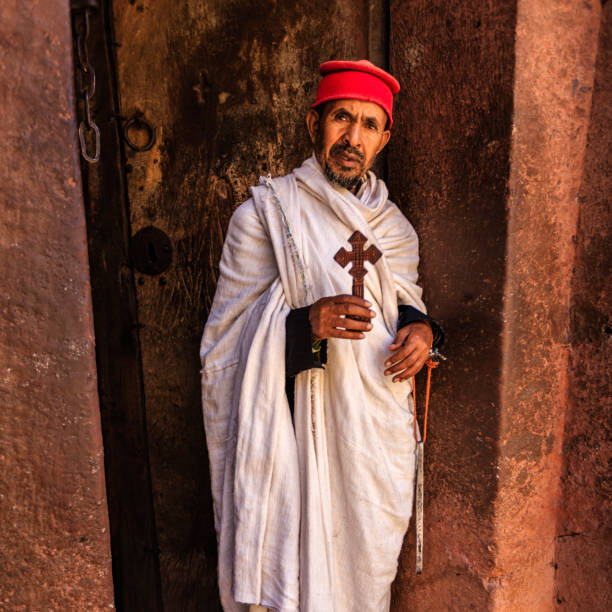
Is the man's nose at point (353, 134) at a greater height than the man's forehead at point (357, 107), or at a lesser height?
lesser

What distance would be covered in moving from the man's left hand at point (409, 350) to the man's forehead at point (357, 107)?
70 centimetres

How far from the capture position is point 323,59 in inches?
89.9

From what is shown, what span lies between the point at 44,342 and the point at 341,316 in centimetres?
76

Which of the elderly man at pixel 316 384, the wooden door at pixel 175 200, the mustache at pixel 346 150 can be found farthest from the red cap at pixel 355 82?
the wooden door at pixel 175 200

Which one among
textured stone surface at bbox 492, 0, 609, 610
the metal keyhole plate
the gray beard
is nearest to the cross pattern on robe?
the gray beard

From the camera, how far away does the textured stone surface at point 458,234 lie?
179cm

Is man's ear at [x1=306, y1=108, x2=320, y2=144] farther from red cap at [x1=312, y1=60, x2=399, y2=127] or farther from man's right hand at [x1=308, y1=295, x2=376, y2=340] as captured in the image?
man's right hand at [x1=308, y1=295, x2=376, y2=340]

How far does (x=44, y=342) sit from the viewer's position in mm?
1286

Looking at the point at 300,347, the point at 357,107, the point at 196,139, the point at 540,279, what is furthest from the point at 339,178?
the point at 196,139

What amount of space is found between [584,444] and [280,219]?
137 centimetres

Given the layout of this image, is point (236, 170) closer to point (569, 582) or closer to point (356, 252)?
point (356, 252)

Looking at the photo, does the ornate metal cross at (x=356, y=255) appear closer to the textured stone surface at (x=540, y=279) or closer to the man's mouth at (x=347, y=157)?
the man's mouth at (x=347, y=157)

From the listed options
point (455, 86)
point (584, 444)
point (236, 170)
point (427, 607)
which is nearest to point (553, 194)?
point (455, 86)

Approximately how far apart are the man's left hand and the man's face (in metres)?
0.53
